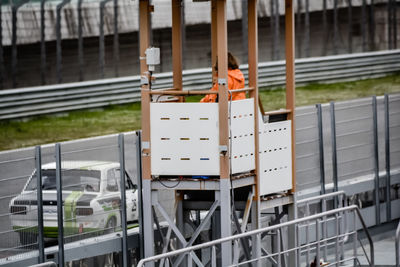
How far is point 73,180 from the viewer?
1333 centimetres

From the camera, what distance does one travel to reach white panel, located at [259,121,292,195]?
44.4 feet

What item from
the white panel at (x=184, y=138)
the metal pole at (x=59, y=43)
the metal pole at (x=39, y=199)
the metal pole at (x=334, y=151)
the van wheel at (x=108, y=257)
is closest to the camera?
the white panel at (x=184, y=138)

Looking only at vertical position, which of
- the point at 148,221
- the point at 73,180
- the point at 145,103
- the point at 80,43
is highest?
the point at 80,43

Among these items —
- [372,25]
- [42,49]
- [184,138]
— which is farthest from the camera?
[372,25]

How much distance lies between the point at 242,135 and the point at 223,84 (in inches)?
30.3

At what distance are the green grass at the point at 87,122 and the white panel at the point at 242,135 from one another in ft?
39.7

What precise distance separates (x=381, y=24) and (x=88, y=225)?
25467 mm

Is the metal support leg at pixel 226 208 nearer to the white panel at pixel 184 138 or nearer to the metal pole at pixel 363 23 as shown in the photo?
the white panel at pixel 184 138

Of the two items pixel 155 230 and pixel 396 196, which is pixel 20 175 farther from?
pixel 396 196

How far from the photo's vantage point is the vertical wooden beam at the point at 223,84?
12.5 m

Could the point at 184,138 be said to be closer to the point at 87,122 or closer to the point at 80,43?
the point at 87,122

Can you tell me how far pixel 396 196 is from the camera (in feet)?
64.3

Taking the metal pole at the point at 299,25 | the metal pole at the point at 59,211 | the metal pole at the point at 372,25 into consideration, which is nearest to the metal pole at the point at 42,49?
the metal pole at the point at 299,25

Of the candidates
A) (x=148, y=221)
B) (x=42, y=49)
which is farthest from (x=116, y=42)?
(x=148, y=221)
